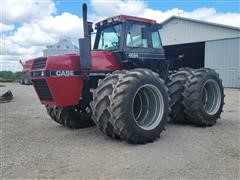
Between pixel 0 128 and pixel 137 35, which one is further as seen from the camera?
pixel 0 128

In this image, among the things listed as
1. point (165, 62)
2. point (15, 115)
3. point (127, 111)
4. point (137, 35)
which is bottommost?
point (15, 115)

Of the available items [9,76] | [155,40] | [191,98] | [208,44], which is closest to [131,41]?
[155,40]

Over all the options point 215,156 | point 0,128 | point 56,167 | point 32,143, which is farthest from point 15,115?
point 215,156

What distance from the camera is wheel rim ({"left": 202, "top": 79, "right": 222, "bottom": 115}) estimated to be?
880cm

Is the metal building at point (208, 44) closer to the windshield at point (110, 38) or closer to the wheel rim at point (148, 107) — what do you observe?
the windshield at point (110, 38)

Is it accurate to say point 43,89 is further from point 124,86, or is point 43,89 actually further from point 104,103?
point 124,86

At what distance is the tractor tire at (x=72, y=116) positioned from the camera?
793 cm

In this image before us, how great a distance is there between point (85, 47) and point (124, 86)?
1092mm

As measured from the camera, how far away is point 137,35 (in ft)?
25.6

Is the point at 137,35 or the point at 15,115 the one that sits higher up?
the point at 137,35

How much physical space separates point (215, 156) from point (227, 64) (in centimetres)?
1932

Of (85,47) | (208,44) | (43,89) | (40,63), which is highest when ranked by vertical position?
(208,44)

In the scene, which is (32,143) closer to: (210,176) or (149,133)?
(149,133)

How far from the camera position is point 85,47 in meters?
6.62
